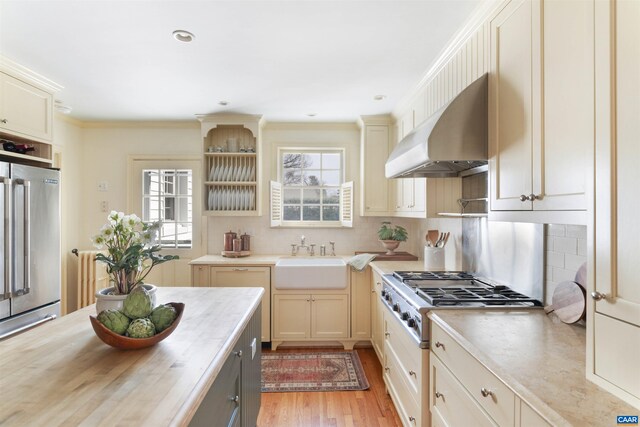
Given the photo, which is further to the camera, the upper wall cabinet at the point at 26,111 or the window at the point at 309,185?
the window at the point at 309,185

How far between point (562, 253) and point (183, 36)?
2365 mm

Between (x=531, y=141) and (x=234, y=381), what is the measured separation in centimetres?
159

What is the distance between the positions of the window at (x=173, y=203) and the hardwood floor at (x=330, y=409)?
7.60 ft

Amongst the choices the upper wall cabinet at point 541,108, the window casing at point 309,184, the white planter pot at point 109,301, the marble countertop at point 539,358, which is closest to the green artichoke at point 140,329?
the white planter pot at point 109,301

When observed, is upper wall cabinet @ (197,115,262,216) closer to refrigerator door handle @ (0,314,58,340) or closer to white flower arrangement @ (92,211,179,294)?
refrigerator door handle @ (0,314,58,340)

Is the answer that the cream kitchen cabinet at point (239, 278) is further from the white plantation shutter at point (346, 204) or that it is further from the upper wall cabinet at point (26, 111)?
the upper wall cabinet at point (26, 111)

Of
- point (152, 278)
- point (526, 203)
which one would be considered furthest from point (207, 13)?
point (152, 278)

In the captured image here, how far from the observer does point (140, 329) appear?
1.25 meters

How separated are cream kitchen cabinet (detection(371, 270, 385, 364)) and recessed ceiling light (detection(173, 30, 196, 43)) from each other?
88.8 inches

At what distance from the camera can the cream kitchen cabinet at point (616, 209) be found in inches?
33.6

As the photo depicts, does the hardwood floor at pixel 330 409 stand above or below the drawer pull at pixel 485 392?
below

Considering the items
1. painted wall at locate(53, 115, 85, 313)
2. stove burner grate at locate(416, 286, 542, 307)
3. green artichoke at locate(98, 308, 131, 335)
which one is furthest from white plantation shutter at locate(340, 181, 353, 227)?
painted wall at locate(53, 115, 85, 313)

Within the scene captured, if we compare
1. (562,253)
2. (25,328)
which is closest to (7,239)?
(25,328)

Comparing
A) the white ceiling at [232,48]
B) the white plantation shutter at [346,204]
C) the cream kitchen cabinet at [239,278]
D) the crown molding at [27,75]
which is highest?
the white ceiling at [232,48]
